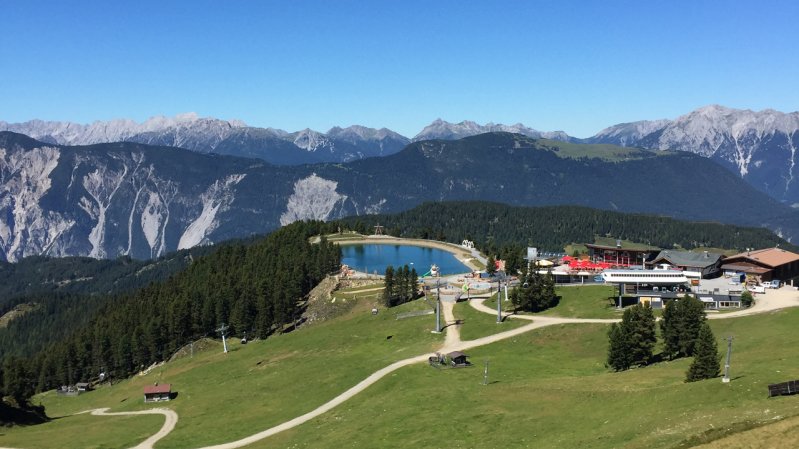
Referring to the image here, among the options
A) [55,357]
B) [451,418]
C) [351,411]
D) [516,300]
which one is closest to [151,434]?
[351,411]

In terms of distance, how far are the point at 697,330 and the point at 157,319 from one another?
5430 inches

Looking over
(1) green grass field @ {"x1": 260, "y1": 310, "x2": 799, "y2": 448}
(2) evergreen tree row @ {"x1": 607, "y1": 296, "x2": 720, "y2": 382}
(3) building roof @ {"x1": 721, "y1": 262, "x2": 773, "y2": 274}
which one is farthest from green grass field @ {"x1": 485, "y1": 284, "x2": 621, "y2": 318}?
(3) building roof @ {"x1": 721, "y1": 262, "x2": 773, "y2": 274}

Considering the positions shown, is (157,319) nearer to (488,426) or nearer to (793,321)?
(488,426)

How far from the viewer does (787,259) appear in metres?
153

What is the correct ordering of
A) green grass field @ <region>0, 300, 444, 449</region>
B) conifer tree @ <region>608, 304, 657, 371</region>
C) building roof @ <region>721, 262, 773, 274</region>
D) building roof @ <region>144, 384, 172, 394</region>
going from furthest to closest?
building roof @ <region>721, 262, 773, 274</region> < building roof @ <region>144, 384, 172, 394</region> < green grass field @ <region>0, 300, 444, 449</region> < conifer tree @ <region>608, 304, 657, 371</region>

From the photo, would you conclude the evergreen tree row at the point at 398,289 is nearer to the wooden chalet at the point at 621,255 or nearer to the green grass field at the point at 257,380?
the green grass field at the point at 257,380

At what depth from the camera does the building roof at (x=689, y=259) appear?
154500 millimetres

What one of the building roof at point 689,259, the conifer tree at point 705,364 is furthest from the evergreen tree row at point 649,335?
the building roof at point 689,259

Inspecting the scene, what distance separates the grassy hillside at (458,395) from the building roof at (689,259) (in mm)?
31310

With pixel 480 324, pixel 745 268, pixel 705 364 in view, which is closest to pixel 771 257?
pixel 745 268

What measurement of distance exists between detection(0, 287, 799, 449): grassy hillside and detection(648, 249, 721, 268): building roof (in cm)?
3131

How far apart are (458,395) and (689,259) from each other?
329 ft

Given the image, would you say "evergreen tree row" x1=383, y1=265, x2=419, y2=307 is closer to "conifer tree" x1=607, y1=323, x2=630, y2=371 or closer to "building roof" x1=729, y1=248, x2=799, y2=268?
"conifer tree" x1=607, y1=323, x2=630, y2=371

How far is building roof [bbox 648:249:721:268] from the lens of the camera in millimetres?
154500
